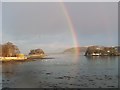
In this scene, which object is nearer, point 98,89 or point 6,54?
point 98,89

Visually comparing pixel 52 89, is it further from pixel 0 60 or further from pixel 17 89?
pixel 0 60

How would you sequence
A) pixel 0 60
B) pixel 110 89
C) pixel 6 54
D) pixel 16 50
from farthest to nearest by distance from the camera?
pixel 16 50
pixel 6 54
pixel 0 60
pixel 110 89

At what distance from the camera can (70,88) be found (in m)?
31.1

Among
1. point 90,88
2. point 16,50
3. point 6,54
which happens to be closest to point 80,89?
point 90,88

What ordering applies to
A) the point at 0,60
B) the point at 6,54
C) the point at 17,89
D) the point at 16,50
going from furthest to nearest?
1. the point at 16,50
2. the point at 6,54
3. the point at 0,60
4. the point at 17,89

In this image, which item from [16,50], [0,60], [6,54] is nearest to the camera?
[0,60]

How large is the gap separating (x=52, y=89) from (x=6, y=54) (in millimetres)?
111389

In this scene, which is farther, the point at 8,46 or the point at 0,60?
the point at 8,46

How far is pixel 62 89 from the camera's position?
97.2 feet

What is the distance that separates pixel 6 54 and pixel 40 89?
111 m

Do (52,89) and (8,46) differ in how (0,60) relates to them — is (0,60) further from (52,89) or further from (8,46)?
(52,89)

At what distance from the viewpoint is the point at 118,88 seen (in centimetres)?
3064

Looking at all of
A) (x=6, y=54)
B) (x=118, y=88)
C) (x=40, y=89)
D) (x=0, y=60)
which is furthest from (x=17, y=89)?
(x=6, y=54)

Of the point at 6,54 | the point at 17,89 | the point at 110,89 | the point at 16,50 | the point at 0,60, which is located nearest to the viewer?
the point at 17,89
